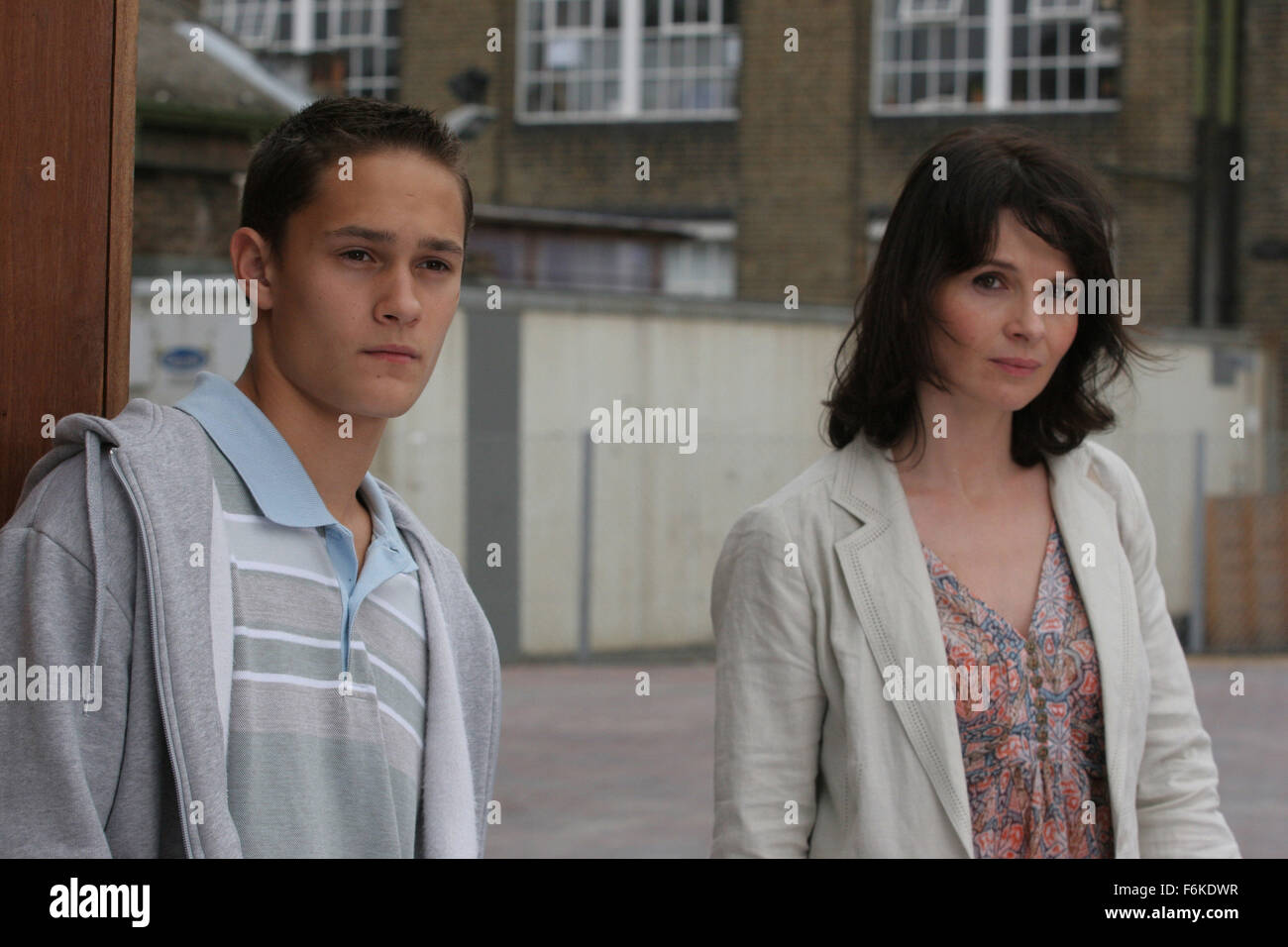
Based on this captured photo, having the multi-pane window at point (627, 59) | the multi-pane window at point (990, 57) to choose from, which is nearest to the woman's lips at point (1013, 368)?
the multi-pane window at point (990, 57)

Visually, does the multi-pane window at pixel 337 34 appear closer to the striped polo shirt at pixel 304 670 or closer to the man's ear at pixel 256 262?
the man's ear at pixel 256 262

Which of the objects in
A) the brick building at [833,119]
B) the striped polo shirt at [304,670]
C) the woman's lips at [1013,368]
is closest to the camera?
the striped polo shirt at [304,670]

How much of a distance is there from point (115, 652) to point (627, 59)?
20.0m

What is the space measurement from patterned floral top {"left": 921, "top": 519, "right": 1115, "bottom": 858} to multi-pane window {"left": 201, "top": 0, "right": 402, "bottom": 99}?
19861mm

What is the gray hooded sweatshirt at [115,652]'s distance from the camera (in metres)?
1.64

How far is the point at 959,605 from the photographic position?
2.48 meters

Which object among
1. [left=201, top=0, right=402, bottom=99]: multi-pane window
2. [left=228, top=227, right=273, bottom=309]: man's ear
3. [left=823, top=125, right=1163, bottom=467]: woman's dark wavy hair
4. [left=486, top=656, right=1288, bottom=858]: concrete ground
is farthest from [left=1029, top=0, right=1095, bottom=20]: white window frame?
[left=228, top=227, right=273, bottom=309]: man's ear

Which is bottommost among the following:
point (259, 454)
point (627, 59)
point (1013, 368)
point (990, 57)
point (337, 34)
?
point (259, 454)

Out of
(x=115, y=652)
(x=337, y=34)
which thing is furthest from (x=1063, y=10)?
(x=115, y=652)

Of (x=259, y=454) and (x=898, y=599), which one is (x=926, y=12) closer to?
(x=898, y=599)

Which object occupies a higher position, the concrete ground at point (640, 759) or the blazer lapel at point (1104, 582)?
the blazer lapel at point (1104, 582)

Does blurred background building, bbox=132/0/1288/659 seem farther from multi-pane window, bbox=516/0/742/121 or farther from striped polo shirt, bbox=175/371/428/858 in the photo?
striped polo shirt, bbox=175/371/428/858

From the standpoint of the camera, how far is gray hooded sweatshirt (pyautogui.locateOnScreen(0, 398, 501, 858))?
5.39ft
